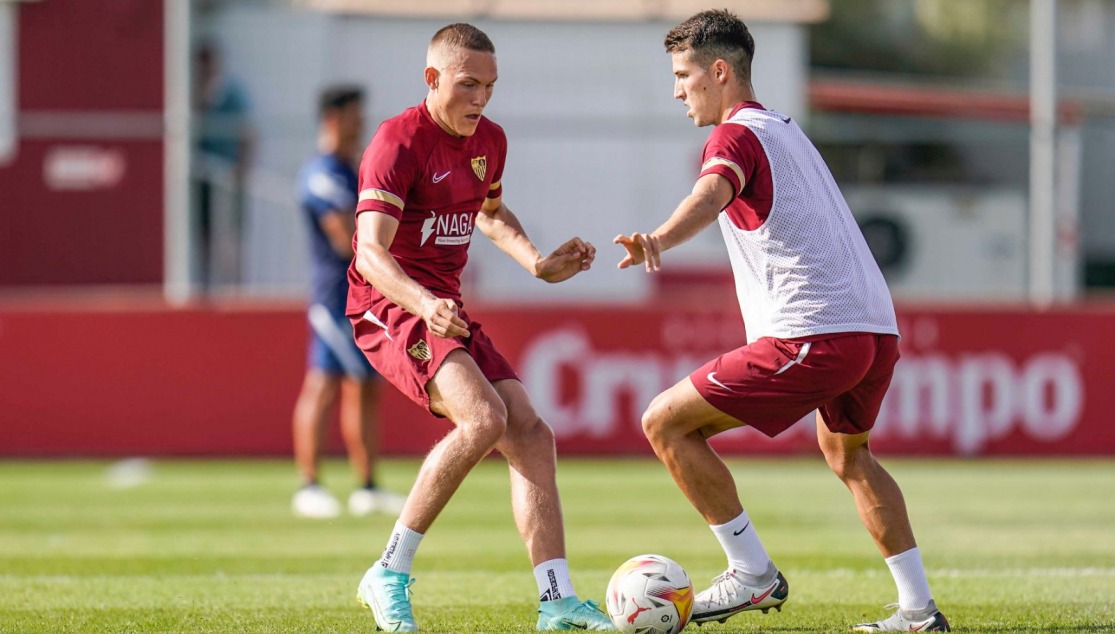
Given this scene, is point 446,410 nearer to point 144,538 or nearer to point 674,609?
point 674,609

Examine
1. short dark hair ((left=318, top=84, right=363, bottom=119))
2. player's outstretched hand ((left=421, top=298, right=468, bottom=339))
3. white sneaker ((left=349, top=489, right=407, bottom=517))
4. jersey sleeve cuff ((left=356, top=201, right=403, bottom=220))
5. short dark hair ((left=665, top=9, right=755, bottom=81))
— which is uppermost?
short dark hair ((left=665, top=9, right=755, bottom=81))

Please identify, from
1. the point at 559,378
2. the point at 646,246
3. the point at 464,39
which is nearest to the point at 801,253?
the point at 646,246

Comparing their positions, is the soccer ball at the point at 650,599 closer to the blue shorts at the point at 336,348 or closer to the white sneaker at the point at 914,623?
the white sneaker at the point at 914,623

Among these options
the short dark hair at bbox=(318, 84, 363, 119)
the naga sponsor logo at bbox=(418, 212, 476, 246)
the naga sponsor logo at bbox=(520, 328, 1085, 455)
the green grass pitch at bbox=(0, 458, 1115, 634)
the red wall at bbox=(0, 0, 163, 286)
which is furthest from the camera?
the red wall at bbox=(0, 0, 163, 286)

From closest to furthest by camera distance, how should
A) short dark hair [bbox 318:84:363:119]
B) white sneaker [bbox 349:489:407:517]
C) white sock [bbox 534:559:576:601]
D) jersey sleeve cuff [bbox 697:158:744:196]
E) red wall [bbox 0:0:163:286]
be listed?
1. jersey sleeve cuff [bbox 697:158:744:196]
2. white sock [bbox 534:559:576:601]
3. white sneaker [bbox 349:489:407:517]
4. short dark hair [bbox 318:84:363:119]
5. red wall [bbox 0:0:163:286]

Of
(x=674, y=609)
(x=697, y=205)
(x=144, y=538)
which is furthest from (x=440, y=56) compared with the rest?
(x=144, y=538)

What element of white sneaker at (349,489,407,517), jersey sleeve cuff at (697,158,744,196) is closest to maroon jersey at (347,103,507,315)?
jersey sleeve cuff at (697,158,744,196)

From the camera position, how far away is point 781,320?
5.49 metres

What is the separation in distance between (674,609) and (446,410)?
1.08 metres

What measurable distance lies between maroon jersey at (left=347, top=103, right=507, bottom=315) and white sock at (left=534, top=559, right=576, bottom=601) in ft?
3.66

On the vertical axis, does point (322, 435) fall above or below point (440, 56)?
below

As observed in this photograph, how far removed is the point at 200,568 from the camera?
24.6ft

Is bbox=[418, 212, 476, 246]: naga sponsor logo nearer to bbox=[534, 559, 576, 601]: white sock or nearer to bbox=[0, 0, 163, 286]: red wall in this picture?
bbox=[534, 559, 576, 601]: white sock

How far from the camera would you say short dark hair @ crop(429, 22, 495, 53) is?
5.74m
